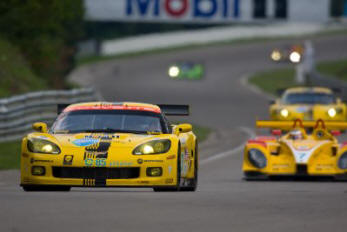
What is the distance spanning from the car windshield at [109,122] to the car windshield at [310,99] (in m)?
17.3

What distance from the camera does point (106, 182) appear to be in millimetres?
12047

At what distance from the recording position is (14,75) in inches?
1110

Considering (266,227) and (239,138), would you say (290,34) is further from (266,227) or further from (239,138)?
(266,227)

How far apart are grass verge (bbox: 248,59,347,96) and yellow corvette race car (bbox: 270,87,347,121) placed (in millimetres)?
17181

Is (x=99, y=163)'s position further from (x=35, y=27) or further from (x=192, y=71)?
(x=192, y=71)

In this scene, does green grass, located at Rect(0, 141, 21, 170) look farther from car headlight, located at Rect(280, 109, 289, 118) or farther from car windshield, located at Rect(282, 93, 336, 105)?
car windshield, located at Rect(282, 93, 336, 105)

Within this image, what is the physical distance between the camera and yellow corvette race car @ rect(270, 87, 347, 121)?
29578 millimetres

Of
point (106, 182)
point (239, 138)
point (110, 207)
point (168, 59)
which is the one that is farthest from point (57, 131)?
point (168, 59)

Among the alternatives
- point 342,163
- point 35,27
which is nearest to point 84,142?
point 342,163

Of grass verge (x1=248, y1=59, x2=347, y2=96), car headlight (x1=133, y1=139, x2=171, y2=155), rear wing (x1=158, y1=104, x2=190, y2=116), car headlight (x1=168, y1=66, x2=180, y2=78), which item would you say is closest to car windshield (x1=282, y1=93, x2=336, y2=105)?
car headlight (x1=168, y1=66, x2=180, y2=78)

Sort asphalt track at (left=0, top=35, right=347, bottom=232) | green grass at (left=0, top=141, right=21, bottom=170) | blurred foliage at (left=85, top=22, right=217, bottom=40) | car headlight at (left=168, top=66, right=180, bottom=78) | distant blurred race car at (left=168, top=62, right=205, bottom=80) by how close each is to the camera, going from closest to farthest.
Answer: asphalt track at (left=0, top=35, right=347, bottom=232)
green grass at (left=0, top=141, right=21, bottom=170)
car headlight at (left=168, top=66, right=180, bottom=78)
distant blurred race car at (left=168, top=62, right=205, bottom=80)
blurred foliage at (left=85, top=22, right=217, bottom=40)

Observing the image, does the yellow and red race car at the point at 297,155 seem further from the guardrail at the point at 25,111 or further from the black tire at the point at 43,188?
the guardrail at the point at 25,111

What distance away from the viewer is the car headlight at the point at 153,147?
40.1 ft

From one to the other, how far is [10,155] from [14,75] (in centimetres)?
909
